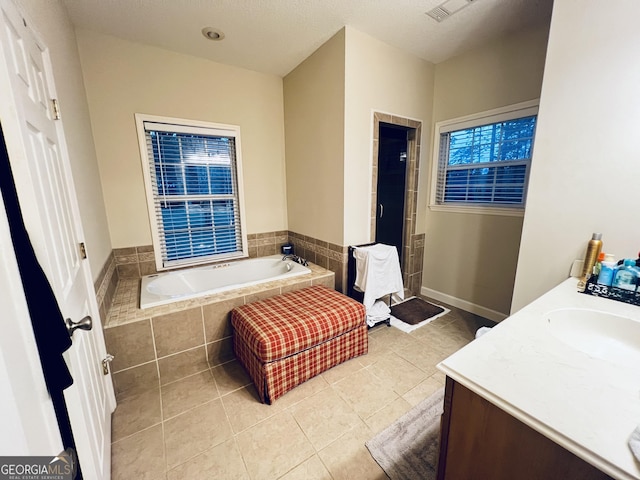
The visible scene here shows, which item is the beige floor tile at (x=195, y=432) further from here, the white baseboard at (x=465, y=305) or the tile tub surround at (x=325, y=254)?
the white baseboard at (x=465, y=305)

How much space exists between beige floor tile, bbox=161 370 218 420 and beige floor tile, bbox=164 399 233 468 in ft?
0.18

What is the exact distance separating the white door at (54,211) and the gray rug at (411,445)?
4.14 ft

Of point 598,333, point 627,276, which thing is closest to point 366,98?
point 627,276

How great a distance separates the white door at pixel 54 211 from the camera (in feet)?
2.44

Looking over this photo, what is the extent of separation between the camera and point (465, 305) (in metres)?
2.85

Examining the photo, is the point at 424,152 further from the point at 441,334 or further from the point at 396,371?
the point at 396,371

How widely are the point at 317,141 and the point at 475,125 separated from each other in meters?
1.58

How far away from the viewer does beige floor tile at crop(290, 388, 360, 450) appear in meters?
1.44

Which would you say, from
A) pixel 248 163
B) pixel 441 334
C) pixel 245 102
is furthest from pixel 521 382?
pixel 245 102

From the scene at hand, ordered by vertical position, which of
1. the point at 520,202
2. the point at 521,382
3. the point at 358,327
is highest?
the point at 520,202

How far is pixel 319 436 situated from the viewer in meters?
1.44

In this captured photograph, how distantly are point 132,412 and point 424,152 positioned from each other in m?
3.41

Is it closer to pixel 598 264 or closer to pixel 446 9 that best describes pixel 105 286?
pixel 598 264

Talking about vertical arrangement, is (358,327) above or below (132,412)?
above
